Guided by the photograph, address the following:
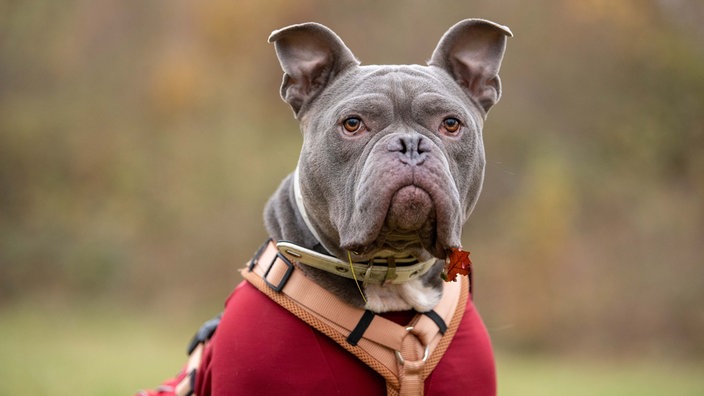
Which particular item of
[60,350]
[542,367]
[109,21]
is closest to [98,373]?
[60,350]

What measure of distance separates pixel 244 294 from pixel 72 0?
1913 cm

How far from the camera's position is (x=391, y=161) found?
3.57 m

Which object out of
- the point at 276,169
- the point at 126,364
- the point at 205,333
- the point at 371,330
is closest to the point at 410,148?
the point at 371,330

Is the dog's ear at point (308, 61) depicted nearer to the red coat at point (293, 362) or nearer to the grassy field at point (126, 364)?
the red coat at point (293, 362)

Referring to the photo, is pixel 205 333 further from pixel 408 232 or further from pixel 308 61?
pixel 308 61

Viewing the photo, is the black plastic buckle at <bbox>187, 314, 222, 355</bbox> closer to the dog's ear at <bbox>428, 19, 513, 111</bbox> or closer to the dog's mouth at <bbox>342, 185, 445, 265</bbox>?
the dog's mouth at <bbox>342, 185, 445, 265</bbox>

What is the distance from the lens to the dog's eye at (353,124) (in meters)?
3.87

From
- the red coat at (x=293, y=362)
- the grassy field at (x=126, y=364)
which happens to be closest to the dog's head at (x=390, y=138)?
the red coat at (x=293, y=362)

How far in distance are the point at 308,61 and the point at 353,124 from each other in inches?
23.8

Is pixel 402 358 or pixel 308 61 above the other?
pixel 308 61

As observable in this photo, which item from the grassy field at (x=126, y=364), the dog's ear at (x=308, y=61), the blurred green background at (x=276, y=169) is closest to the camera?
the dog's ear at (x=308, y=61)

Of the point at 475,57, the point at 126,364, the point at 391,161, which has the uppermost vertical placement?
the point at 475,57

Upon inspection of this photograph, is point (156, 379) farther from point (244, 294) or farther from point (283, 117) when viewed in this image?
point (283, 117)

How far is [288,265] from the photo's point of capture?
4.07m
